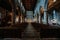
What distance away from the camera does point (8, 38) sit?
716cm

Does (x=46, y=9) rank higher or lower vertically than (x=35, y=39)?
higher

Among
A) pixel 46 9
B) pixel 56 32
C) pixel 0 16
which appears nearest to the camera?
pixel 56 32

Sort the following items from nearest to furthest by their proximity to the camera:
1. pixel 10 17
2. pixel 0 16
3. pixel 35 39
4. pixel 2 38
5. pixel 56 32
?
pixel 35 39, pixel 2 38, pixel 56 32, pixel 0 16, pixel 10 17

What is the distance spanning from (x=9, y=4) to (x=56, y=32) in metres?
13.2

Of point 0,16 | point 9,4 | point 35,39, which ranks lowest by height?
point 35,39

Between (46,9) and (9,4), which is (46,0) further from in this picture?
(9,4)

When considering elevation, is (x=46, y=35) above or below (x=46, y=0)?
below

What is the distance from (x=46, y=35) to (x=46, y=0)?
12.8 m

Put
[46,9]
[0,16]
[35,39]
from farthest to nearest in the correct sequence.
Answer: [46,9] < [0,16] < [35,39]

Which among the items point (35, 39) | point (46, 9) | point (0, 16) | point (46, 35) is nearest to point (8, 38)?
point (35, 39)

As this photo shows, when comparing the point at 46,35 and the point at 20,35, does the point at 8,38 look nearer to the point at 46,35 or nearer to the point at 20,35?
the point at 20,35

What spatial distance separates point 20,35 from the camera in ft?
24.6

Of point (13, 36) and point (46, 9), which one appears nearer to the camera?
point (13, 36)

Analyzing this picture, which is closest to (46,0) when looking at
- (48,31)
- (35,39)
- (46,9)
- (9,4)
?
(46,9)
